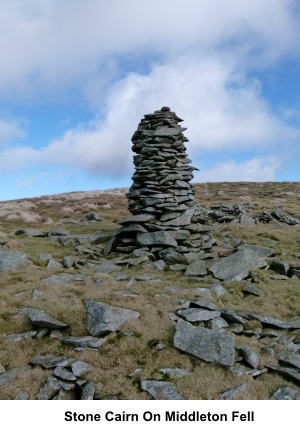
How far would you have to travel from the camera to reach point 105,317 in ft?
35.1

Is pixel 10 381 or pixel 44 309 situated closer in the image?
pixel 10 381

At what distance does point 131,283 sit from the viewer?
45.3ft

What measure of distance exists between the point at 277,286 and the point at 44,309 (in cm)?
875

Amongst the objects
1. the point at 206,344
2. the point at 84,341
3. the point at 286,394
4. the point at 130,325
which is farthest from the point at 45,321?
the point at 286,394

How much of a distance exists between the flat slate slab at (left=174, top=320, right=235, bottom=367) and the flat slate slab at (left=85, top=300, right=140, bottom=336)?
1575 mm

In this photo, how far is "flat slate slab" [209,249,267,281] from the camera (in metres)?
15.6

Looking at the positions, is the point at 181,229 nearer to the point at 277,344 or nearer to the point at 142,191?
the point at 142,191

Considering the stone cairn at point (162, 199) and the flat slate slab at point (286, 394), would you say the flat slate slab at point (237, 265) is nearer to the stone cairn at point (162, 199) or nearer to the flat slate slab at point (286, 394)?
the stone cairn at point (162, 199)

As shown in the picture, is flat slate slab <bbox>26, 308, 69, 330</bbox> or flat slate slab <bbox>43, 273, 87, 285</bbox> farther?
flat slate slab <bbox>43, 273, 87, 285</bbox>

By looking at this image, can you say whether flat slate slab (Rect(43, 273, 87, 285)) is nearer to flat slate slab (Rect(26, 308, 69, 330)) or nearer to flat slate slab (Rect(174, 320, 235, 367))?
flat slate slab (Rect(26, 308, 69, 330))

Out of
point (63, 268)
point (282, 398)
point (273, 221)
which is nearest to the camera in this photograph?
point (282, 398)

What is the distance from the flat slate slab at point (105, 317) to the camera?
10.4m

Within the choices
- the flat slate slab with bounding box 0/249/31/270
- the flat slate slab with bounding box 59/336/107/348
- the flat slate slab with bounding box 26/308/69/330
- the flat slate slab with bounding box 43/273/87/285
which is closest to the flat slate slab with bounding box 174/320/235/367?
the flat slate slab with bounding box 59/336/107/348

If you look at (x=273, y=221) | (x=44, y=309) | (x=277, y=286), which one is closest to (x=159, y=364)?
(x=44, y=309)
